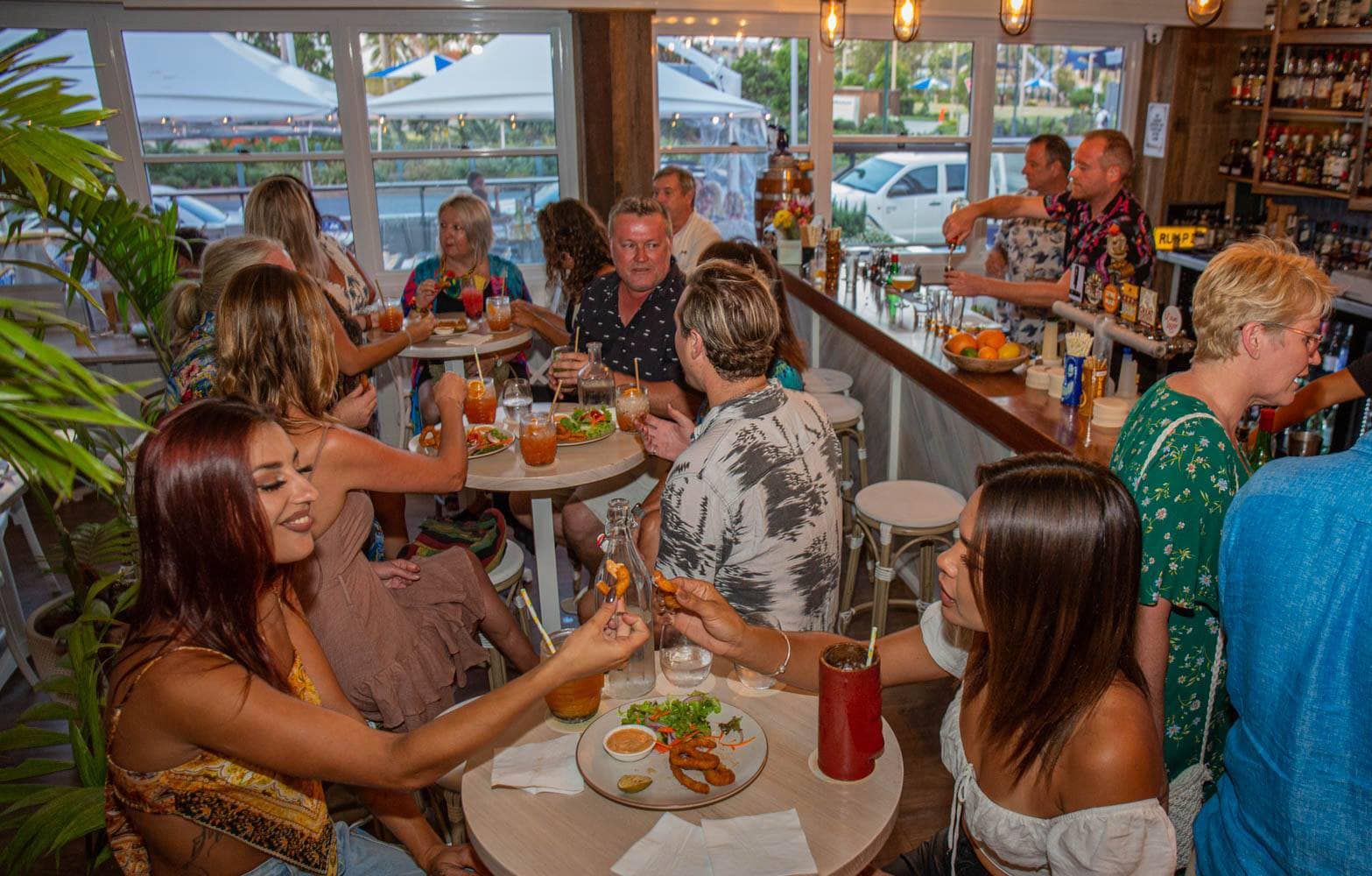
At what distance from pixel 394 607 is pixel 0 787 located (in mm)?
902

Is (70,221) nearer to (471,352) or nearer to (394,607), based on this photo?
(471,352)

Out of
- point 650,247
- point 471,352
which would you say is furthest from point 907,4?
point 471,352

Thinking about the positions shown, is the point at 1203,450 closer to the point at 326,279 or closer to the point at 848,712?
the point at 848,712

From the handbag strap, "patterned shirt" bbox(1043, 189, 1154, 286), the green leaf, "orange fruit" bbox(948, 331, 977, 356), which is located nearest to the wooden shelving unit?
"patterned shirt" bbox(1043, 189, 1154, 286)

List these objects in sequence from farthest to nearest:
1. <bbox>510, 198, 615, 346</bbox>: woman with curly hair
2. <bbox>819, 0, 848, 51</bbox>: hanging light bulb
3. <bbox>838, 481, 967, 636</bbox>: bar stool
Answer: <bbox>819, 0, 848, 51</bbox>: hanging light bulb, <bbox>510, 198, 615, 346</bbox>: woman with curly hair, <bbox>838, 481, 967, 636</bbox>: bar stool

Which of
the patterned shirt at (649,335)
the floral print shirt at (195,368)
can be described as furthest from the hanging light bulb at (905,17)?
the floral print shirt at (195,368)

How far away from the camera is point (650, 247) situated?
3.84 metres

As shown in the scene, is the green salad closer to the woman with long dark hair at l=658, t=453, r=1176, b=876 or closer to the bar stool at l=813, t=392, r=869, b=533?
the woman with long dark hair at l=658, t=453, r=1176, b=876

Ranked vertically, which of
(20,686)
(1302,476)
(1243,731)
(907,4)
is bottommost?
(20,686)

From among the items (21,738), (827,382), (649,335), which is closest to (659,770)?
(21,738)

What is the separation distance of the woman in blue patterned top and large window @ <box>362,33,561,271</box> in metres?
1.26

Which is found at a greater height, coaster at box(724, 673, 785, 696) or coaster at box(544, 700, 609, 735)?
coaster at box(724, 673, 785, 696)

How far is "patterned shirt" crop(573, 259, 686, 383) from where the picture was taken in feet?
12.7

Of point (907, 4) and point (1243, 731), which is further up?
point (907, 4)
